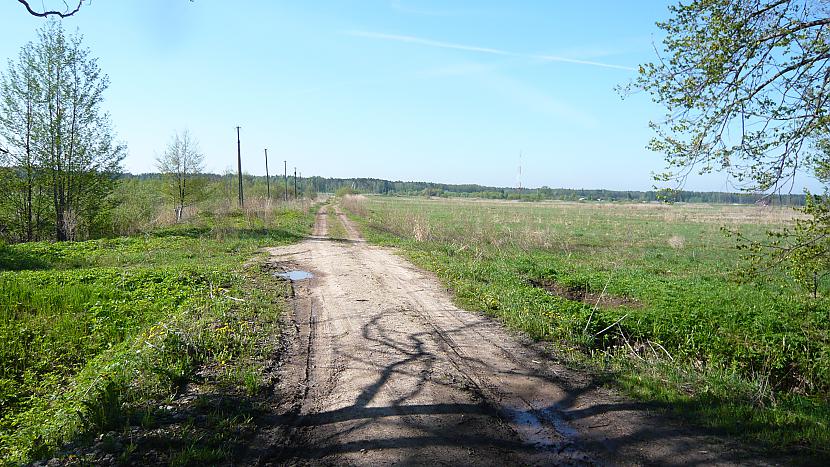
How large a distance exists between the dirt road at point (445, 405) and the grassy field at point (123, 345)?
587mm

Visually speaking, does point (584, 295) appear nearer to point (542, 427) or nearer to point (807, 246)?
point (807, 246)

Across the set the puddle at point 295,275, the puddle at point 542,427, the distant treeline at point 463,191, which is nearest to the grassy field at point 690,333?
the puddle at point 542,427

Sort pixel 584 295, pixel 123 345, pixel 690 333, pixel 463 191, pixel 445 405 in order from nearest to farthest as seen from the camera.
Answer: pixel 445 405 < pixel 123 345 < pixel 690 333 < pixel 584 295 < pixel 463 191

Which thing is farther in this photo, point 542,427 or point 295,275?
point 295,275

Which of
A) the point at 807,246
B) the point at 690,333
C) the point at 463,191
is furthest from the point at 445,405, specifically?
the point at 463,191

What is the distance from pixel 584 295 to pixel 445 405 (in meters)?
7.41

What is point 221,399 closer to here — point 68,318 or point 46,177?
point 68,318

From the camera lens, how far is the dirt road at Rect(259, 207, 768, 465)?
3.97 metres

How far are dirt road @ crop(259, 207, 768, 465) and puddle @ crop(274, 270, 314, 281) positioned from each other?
3814 mm

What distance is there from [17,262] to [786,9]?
18.8 m

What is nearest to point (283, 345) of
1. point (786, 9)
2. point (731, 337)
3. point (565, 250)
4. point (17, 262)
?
point (731, 337)

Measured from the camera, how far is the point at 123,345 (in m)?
6.74

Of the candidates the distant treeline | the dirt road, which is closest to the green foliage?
the dirt road

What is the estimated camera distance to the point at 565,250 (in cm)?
2131
